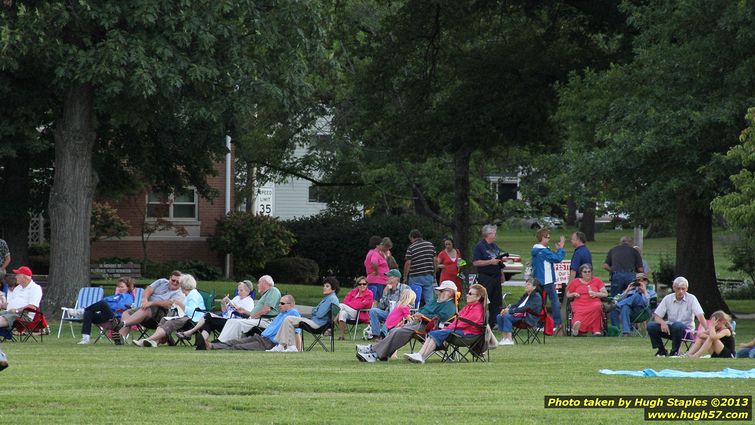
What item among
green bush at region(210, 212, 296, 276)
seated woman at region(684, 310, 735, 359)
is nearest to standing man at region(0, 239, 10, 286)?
seated woman at region(684, 310, 735, 359)

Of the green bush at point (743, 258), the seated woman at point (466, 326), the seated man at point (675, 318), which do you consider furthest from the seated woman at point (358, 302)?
the green bush at point (743, 258)

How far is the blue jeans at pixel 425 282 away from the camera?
24.8 metres

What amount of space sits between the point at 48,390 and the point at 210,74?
13.0 meters

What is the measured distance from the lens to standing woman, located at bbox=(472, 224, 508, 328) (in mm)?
23081

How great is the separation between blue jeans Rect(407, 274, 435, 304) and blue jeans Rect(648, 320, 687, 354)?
6.57m

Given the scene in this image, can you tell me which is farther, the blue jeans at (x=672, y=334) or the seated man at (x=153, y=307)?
the seated man at (x=153, y=307)

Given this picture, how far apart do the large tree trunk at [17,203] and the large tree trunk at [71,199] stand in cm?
499

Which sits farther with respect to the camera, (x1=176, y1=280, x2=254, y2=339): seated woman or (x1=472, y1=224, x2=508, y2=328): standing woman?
(x1=472, y1=224, x2=508, y2=328): standing woman

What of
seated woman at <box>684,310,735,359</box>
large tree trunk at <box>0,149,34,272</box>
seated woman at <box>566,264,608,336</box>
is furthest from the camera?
large tree trunk at <box>0,149,34,272</box>

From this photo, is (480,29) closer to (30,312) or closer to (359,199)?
(359,199)

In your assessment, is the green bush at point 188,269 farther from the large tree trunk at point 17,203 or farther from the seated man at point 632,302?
the seated man at point 632,302

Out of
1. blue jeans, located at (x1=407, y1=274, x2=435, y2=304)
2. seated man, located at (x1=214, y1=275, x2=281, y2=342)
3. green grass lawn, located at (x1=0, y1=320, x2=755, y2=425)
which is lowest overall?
green grass lawn, located at (x1=0, y1=320, x2=755, y2=425)

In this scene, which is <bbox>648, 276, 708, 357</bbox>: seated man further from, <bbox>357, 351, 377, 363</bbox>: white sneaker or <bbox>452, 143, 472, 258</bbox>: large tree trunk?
<bbox>452, 143, 472, 258</bbox>: large tree trunk

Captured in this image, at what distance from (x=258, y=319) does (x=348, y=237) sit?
25.1 m
